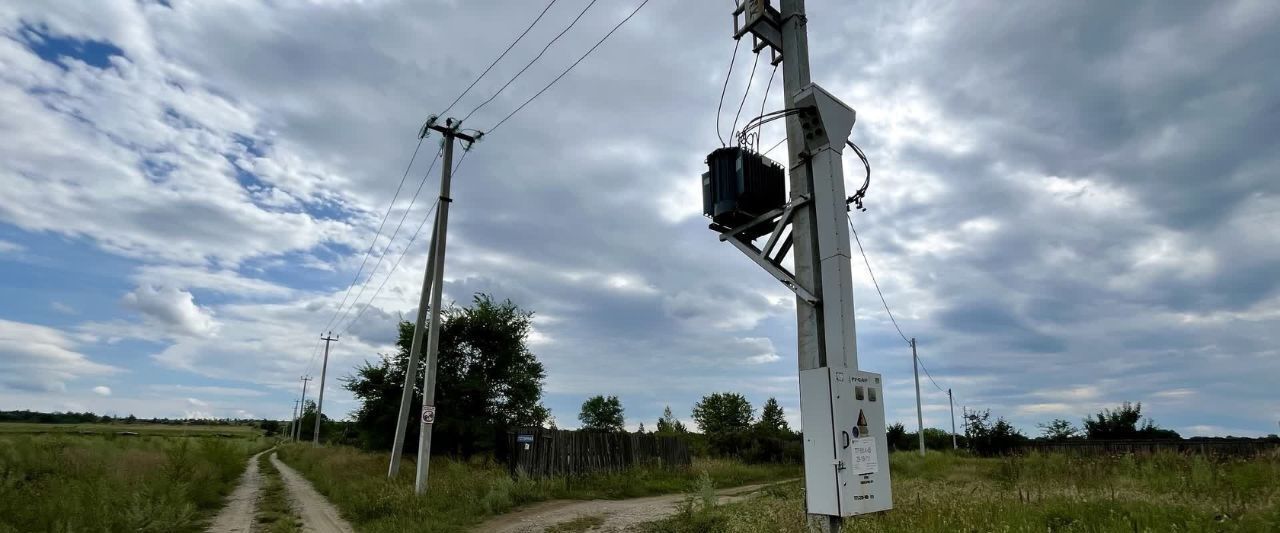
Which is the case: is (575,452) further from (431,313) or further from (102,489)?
(102,489)

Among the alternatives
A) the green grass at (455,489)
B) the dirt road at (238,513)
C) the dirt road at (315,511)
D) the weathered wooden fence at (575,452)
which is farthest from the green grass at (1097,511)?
the dirt road at (238,513)

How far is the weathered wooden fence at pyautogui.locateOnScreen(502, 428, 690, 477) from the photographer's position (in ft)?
59.4

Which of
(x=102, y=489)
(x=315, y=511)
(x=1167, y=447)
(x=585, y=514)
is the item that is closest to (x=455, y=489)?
(x=315, y=511)

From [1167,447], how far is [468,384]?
24.3 metres

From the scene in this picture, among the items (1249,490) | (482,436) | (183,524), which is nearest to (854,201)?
(1249,490)

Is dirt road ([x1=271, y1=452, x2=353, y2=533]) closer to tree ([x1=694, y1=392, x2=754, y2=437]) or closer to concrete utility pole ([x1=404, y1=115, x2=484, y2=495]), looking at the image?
concrete utility pole ([x1=404, y1=115, x2=484, y2=495])

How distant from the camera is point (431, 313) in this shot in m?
15.9

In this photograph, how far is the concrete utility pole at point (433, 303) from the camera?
14820 mm

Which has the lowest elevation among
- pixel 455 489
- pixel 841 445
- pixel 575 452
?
pixel 455 489

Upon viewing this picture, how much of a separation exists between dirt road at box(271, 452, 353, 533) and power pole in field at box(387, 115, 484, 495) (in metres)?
1.80

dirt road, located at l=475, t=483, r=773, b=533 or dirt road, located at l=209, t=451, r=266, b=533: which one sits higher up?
dirt road, located at l=475, t=483, r=773, b=533

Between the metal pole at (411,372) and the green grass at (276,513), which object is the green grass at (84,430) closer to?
the green grass at (276,513)

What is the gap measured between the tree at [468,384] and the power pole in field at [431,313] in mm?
6873

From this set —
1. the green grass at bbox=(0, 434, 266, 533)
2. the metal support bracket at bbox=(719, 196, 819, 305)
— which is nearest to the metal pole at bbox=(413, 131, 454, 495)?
the green grass at bbox=(0, 434, 266, 533)
